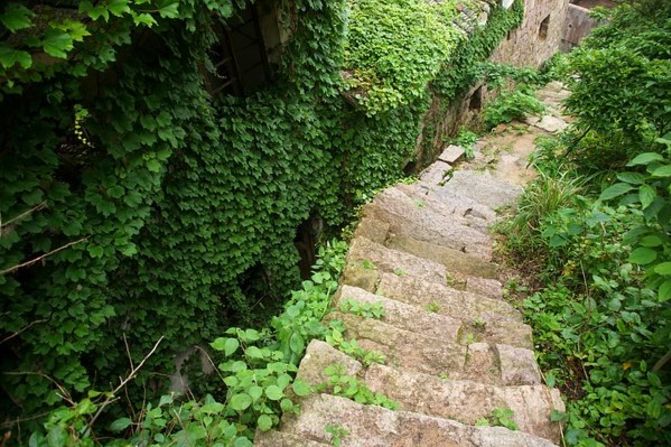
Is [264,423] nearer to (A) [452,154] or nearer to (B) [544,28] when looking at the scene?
(A) [452,154]

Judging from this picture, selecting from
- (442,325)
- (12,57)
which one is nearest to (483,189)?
(442,325)

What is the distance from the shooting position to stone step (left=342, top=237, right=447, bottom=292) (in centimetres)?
395

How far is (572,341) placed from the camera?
138 inches

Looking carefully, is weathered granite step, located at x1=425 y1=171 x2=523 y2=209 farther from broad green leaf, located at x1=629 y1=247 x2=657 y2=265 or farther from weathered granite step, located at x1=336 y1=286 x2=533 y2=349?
broad green leaf, located at x1=629 y1=247 x2=657 y2=265

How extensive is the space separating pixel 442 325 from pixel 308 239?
339 cm

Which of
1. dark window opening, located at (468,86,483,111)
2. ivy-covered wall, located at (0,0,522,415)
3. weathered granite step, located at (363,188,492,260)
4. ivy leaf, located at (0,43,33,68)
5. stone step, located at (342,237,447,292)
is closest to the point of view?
ivy leaf, located at (0,43,33,68)

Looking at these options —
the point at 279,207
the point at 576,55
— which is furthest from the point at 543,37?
the point at 279,207

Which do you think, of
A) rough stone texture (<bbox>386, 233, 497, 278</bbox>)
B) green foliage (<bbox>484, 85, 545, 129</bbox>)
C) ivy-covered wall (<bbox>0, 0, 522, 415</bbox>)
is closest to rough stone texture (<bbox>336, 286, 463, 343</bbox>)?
rough stone texture (<bbox>386, 233, 497, 278</bbox>)

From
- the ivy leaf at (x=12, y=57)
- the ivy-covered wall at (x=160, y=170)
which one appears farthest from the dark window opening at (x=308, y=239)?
the ivy leaf at (x=12, y=57)

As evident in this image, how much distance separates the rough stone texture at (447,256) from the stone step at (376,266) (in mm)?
310

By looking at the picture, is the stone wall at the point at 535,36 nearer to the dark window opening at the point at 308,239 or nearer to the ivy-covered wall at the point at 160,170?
the ivy-covered wall at the point at 160,170

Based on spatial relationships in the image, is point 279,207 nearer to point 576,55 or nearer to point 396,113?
point 396,113

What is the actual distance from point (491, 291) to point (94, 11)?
3639 mm

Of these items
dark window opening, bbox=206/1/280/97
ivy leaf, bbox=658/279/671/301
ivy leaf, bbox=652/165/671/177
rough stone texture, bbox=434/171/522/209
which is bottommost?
rough stone texture, bbox=434/171/522/209
